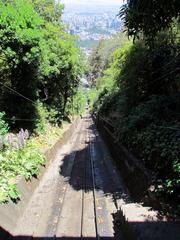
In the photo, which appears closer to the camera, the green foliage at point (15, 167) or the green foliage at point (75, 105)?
the green foliage at point (15, 167)

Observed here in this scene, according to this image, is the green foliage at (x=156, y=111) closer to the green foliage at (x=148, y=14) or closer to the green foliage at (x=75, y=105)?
the green foliage at (x=148, y=14)

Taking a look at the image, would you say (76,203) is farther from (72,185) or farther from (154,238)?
(154,238)

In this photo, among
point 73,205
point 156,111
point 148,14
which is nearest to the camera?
point 148,14

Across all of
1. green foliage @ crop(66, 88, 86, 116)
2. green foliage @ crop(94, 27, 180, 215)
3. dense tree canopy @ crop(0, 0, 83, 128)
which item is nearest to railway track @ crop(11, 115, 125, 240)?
green foliage @ crop(94, 27, 180, 215)

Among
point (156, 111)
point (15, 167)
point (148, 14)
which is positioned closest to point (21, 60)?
point (15, 167)

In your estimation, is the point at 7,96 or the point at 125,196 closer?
the point at 125,196

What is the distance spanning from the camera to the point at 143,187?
11.4 metres

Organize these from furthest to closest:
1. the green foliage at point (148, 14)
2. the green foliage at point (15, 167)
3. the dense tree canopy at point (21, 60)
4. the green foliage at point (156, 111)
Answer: the dense tree canopy at point (21, 60), the green foliage at point (15, 167), the green foliage at point (148, 14), the green foliage at point (156, 111)

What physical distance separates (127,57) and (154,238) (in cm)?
1341

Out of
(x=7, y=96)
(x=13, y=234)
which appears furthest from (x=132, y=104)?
(x=13, y=234)

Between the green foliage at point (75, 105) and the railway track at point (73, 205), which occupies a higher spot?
the green foliage at point (75, 105)

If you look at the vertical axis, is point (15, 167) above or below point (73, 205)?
above

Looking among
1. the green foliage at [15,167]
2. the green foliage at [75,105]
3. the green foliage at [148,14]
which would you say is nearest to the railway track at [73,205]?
the green foliage at [15,167]

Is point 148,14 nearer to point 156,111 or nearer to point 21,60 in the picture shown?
point 156,111
